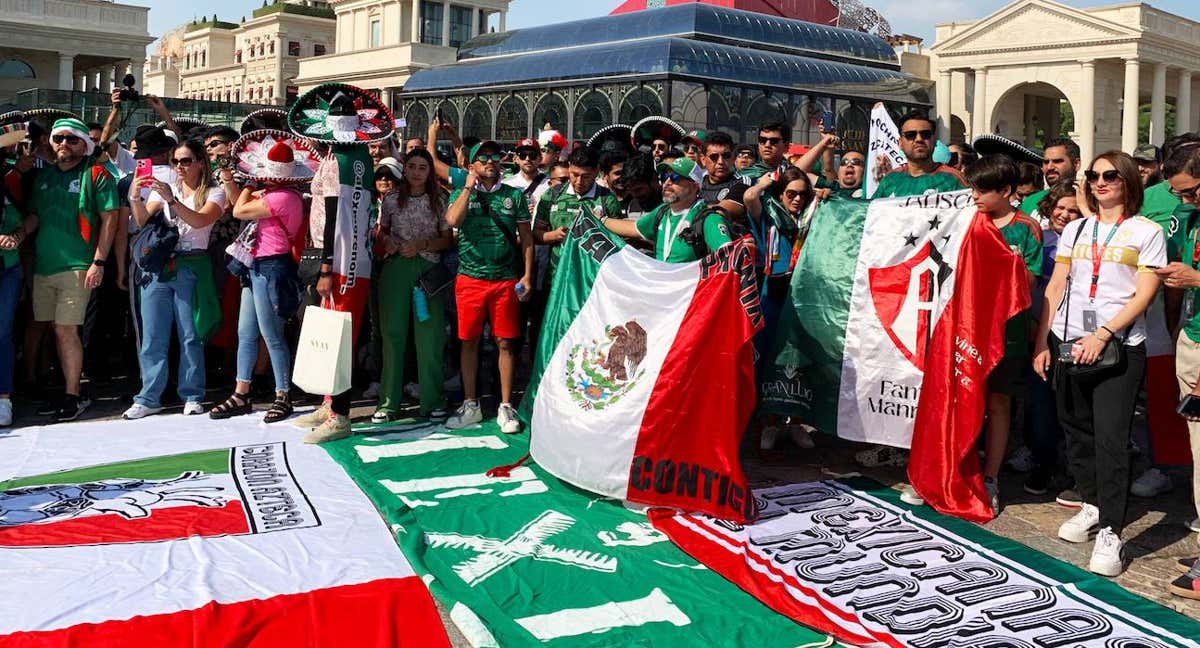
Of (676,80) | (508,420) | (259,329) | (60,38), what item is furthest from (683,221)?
(60,38)

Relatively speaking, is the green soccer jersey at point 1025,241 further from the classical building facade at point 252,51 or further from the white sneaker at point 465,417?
the classical building facade at point 252,51

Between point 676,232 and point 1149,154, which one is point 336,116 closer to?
point 676,232

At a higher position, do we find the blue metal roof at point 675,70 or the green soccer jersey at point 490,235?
the blue metal roof at point 675,70

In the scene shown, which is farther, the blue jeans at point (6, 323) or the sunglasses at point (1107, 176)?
the blue jeans at point (6, 323)

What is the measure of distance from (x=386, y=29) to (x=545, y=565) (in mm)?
77806

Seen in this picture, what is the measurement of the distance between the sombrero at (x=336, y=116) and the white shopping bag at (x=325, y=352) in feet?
3.61

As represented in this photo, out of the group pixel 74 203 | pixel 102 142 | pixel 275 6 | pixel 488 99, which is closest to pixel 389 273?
pixel 74 203

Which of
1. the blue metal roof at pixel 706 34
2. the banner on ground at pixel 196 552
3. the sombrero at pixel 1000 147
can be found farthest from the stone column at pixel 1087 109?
the banner on ground at pixel 196 552

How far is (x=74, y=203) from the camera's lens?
24.3 feet

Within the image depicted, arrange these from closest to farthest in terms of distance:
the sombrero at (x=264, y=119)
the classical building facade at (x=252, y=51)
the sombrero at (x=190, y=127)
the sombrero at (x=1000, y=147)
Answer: the sombrero at (x=1000, y=147), the sombrero at (x=264, y=119), the sombrero at (x=190, y=127), the classical building facade at (x=252, y=51)

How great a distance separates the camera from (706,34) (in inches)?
1310

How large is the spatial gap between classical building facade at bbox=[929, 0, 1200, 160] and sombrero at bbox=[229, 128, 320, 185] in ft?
149

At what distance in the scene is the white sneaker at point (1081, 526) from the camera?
5.11m

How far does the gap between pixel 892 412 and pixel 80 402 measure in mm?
5769
